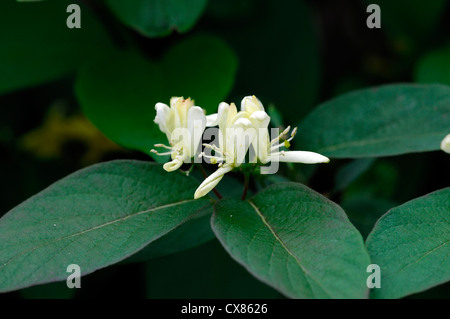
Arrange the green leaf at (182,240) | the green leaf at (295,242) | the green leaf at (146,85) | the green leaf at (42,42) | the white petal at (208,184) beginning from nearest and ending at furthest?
the green leaf at (295,242) → the white petal at (208,184) → the green leaf at (182,240) → the green leaf at (146,85) → the green leaf at (42,42)

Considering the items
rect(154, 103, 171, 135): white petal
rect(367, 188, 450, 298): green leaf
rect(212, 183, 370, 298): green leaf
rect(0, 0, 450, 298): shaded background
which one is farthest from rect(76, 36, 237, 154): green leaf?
rect(367, 188, 450, 298): green leaf

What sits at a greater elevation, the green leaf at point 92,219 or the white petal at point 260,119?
the white petal at point 260,119

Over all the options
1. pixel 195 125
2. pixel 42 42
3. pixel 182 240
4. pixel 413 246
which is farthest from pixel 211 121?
pixel 42 42

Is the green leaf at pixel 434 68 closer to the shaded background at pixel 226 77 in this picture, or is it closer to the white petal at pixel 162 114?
the shaded background at pixel 226 77

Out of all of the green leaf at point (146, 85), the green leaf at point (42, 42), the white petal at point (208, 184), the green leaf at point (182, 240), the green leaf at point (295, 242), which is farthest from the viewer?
the green leaf at point (42, 42)

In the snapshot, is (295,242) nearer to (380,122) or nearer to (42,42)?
(380,122)

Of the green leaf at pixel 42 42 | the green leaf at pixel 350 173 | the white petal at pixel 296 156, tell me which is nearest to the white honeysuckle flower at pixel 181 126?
the white petal at pixel 296 156
